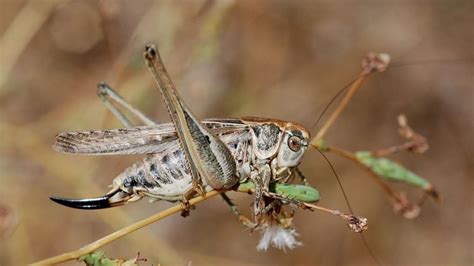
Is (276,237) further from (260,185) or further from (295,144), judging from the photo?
(295,144)

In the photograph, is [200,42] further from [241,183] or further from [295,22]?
[295,22]

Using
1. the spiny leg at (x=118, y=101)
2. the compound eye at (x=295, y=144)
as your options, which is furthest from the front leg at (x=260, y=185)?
the spiny leg at (x=118, y=101)

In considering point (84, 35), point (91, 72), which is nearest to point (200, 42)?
point (84, 35)

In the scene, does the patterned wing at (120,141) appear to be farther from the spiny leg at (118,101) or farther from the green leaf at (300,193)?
the green leaf at (300,193)

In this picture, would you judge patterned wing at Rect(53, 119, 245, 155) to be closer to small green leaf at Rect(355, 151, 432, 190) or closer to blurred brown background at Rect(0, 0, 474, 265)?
small green leaf at Rect(355, 151, 432, 190)

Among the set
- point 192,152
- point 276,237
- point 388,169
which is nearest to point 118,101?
point 192,152
